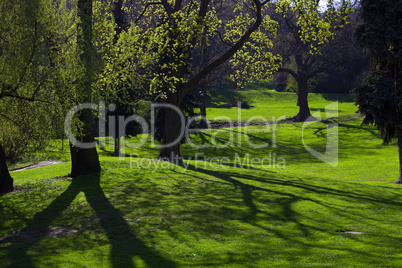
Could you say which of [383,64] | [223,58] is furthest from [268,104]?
[223,58]

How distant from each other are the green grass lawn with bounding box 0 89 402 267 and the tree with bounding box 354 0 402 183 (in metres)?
3.85

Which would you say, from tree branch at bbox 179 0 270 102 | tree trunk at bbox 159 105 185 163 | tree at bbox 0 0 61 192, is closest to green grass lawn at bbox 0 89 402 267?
tree trunk at bbox 159 105 185 163

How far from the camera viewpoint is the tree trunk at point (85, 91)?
44.0 feet

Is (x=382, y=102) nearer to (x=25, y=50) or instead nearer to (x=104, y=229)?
(x=104, y=229)

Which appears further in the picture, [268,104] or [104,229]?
[268,104]

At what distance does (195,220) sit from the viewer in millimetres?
11617

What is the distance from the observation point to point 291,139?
4028cm

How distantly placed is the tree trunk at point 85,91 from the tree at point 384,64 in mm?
13588

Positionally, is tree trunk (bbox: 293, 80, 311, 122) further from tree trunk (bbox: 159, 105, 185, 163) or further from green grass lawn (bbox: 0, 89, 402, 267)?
tree trunk (bbox: 159, 105, 185, 163)

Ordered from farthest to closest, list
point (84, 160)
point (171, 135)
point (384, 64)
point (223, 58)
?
point (171, 135) → point (384, 64) → point (223, 58) → point (84, 160)

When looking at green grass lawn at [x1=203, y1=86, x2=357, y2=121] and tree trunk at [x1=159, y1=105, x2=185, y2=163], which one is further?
green grass lawn at [x1=203, y1=86, x2=357, y2=121]

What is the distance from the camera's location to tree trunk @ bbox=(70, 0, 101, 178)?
1341 cm

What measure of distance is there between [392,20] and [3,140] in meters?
19.2

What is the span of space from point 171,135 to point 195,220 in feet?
38.4
